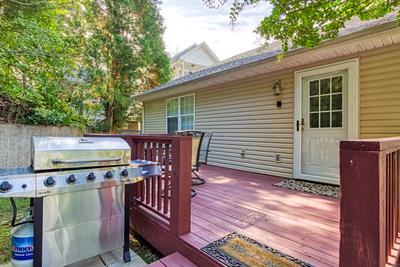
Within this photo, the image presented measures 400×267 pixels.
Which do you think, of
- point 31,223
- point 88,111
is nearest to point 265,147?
point 31,223

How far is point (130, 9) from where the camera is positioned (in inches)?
442

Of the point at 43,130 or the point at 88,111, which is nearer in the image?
the point at 43,130

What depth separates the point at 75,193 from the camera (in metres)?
1.86

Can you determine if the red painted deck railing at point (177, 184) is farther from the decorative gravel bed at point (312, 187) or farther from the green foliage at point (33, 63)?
the green foliage at point (33, 63)

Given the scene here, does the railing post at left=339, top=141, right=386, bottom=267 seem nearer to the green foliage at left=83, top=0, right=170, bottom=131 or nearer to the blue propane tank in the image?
the blue propane tank

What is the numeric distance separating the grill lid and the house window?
5127mm

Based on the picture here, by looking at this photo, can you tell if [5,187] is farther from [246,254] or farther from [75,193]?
[246,254]

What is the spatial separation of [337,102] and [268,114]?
54.5 inches

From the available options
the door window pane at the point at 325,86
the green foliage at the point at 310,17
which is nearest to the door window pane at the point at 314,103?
the door window pane at the point at 325,86

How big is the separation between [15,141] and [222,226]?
18.0 ft

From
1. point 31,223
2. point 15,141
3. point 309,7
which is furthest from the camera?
point 15,141

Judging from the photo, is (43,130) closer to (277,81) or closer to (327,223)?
(277,81)

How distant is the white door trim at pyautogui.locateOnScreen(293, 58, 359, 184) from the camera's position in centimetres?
373

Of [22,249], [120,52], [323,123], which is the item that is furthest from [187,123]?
[120,52]
